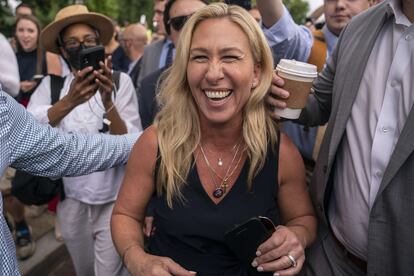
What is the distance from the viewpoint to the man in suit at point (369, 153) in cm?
141

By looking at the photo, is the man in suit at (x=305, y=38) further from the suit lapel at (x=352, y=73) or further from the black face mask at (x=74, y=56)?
the black face mask at (x=74, y=56)

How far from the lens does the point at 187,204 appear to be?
5.68 feet

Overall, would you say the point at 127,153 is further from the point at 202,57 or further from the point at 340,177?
the point at 340,177

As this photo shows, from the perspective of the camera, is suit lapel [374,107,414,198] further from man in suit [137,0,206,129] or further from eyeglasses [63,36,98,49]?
eyeglasses [63,36,98,49]

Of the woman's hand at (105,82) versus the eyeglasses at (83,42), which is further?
the eyeglasses at (83,42)

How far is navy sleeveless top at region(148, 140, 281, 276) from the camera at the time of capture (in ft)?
5.55

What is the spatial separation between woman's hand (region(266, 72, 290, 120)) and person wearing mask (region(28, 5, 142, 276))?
110cm

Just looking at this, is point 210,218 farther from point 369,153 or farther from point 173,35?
point 173,35

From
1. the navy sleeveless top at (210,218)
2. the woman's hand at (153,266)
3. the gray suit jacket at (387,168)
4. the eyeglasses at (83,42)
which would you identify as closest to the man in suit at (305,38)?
the gray suit jacket at (387,168)

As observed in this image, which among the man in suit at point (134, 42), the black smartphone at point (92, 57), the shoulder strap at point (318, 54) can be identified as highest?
the black smartphone at point (92, 57)

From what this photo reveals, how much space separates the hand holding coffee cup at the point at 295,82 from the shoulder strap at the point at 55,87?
65.7 inches

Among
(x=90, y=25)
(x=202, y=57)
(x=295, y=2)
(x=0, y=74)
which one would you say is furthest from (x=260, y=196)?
(x=295, y=2)

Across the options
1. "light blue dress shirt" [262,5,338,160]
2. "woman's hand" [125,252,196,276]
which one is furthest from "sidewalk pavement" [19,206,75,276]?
"light blue dress shirt" [262,5,338,160]

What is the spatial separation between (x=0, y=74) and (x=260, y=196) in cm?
224
